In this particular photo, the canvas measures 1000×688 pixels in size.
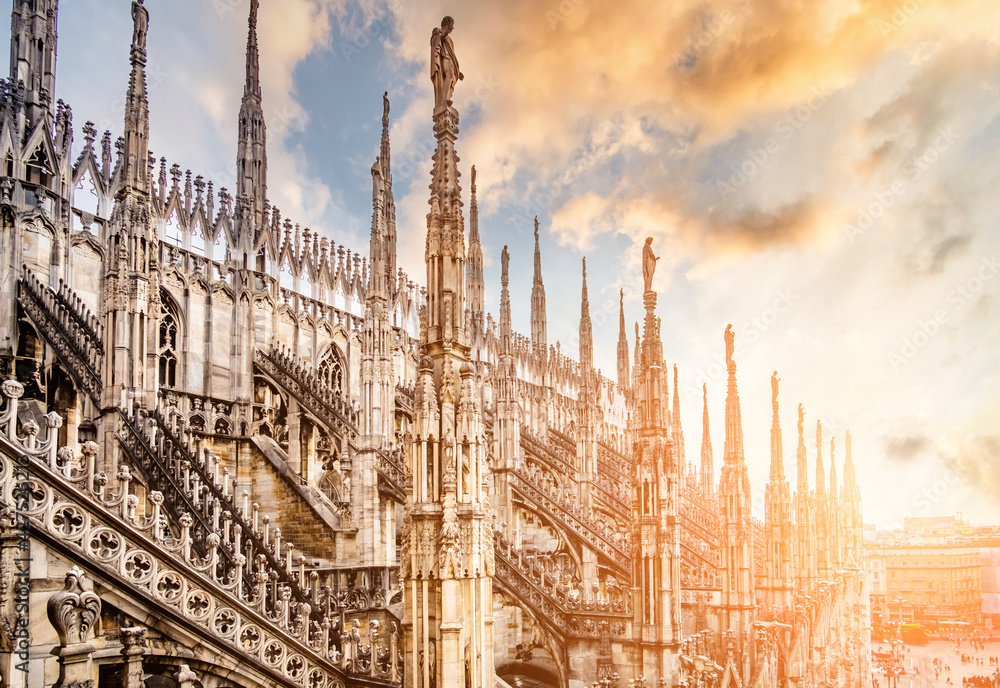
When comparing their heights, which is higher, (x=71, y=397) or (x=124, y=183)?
(x=124, y=183)

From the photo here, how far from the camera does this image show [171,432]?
42.9 feet

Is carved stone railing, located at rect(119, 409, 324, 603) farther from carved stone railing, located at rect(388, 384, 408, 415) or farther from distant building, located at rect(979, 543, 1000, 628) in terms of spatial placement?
distant building, located at rect(979, 543, 1000, 628)

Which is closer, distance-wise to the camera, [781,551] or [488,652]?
[488,652]

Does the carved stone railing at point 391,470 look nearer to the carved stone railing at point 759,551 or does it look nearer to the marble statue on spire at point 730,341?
the marble statue on spire at point 730,341

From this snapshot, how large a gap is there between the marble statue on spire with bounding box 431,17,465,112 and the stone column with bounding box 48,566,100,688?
20.7 ft

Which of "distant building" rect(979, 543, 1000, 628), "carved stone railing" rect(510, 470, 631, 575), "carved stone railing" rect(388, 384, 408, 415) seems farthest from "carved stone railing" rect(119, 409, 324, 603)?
"distant building" rect(979, 543, 1000, 628)

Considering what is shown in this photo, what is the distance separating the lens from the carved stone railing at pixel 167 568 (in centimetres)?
761

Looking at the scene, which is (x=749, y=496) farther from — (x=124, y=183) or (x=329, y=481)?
(x=124, y=183)

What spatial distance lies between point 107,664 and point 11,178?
43.5 ft

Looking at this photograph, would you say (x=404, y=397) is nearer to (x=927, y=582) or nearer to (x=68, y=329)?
(x=68, y=329)

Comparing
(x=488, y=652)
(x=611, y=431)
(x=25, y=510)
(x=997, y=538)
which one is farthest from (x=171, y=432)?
(x=997, y=538)

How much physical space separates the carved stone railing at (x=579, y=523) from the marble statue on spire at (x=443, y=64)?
48.9 feet

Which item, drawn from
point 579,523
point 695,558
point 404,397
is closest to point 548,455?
point 404,397

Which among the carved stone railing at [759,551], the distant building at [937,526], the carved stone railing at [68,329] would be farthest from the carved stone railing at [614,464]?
the distant building at [937,526]
